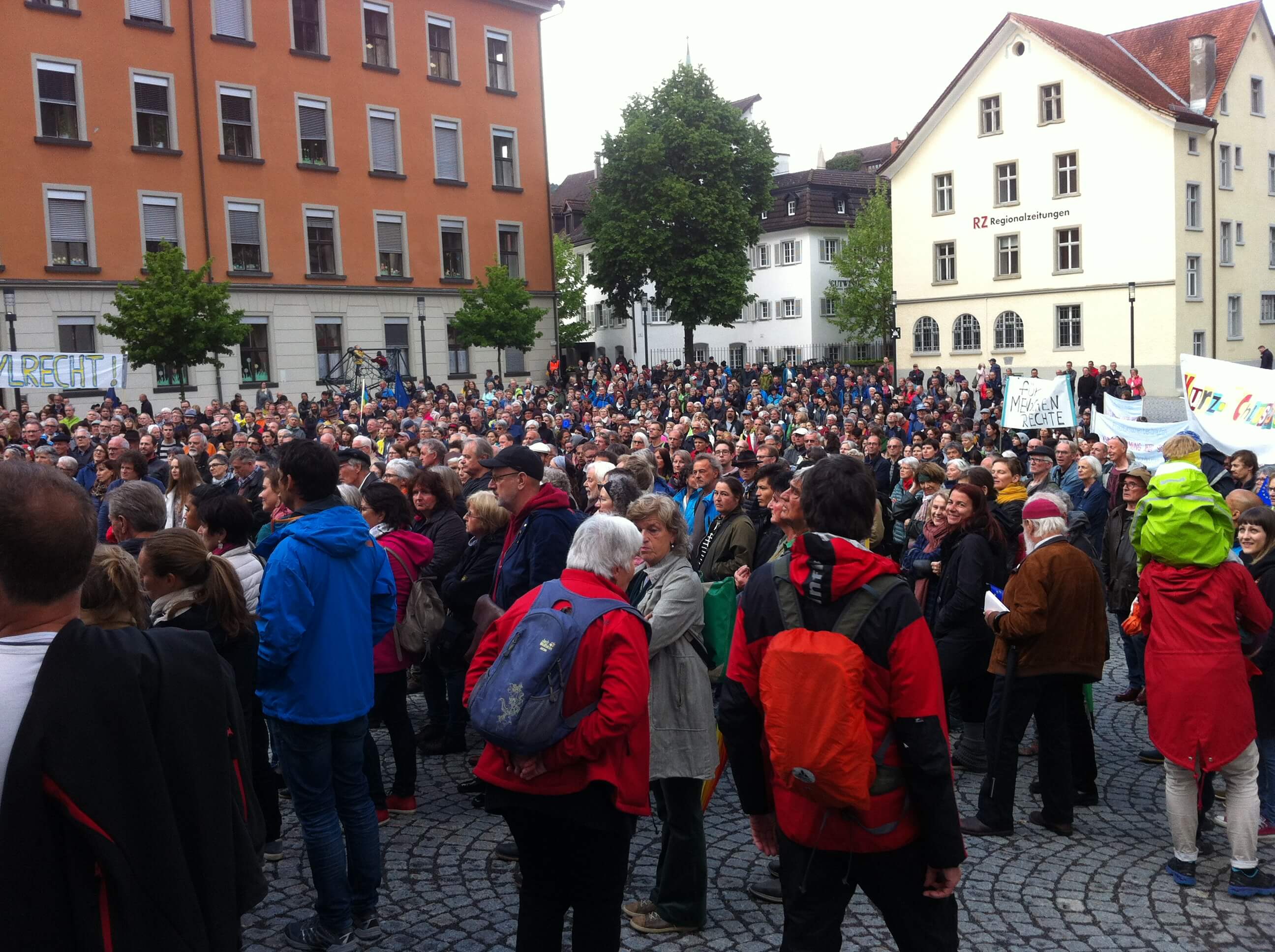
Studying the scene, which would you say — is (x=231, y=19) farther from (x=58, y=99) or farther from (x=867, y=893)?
(x=867, y=893)

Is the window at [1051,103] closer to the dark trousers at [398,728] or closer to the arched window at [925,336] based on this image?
the arched window at [925,336]

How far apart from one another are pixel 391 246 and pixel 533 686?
1437 inches

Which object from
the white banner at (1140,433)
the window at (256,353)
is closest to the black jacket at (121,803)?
the white banner at (1140,433)

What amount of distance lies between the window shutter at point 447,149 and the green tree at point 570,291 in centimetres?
2210

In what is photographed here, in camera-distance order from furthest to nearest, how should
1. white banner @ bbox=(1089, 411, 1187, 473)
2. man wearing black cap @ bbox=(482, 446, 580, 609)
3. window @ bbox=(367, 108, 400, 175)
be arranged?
window @ bbox=(367, 108, 400, 175) < white banner @ bbox=(1089, 411, 1187, 473) < man wearing black cap @ bbox=(482, 446, 580, 609)

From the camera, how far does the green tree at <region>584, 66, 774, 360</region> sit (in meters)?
48.3

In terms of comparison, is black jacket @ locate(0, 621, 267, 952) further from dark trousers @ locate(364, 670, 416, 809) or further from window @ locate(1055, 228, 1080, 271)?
window @ locate(1055, 228, 1080, 271)

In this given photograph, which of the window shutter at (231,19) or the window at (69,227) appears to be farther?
the window shutter at (231,19)

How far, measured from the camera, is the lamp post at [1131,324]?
3719 cm

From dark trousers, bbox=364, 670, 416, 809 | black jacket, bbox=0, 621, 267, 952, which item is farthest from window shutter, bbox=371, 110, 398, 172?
black jacket, bbox=0, 621, 267, 952

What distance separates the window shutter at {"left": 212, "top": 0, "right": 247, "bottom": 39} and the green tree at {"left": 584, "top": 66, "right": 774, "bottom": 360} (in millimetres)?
18719

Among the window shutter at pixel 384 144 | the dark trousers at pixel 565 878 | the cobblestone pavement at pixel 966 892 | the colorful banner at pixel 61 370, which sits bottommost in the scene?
the cobblestone pavement at pixel 966 892

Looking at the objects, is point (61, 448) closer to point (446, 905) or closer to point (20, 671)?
point (446, 905)

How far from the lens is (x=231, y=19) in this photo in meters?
33.6
